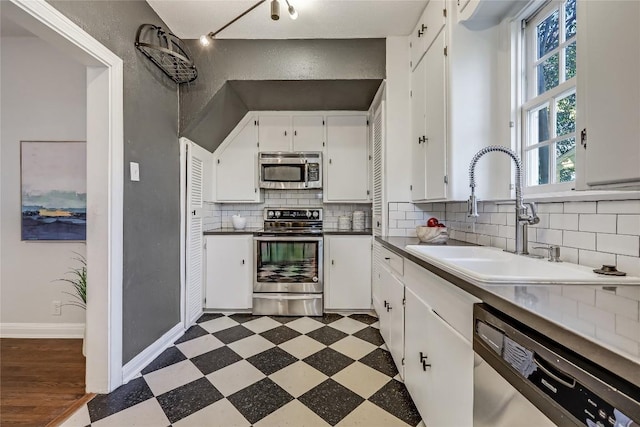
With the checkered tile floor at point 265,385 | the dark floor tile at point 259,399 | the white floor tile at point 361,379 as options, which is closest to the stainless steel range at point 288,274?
the checkered tile floor at point 265,385

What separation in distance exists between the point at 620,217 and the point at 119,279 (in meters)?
2.40

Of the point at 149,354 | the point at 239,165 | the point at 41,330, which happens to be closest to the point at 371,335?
the point at 149,354

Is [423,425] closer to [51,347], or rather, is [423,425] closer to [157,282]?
[157,282]

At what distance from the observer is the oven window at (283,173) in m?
3.07

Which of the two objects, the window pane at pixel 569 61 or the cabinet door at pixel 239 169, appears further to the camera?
the cabinet door at pixel 239 169

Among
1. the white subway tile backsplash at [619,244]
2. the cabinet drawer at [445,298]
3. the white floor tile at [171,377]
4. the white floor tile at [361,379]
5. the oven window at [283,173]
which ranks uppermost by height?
the oven window at [283,173]

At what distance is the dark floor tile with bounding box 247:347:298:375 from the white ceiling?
8.32ft

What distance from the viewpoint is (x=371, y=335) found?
236cm

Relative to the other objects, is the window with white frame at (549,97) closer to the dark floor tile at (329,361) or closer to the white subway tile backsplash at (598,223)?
the white subway tile backsplash at (598,223)

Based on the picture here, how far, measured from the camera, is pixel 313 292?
280 centimetres

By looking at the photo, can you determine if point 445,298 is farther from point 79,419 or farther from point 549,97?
point 79,419

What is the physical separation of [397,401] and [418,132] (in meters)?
1.85

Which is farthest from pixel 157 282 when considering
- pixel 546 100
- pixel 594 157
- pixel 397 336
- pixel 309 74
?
pixel 546 100

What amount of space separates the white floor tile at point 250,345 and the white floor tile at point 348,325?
0.64m
